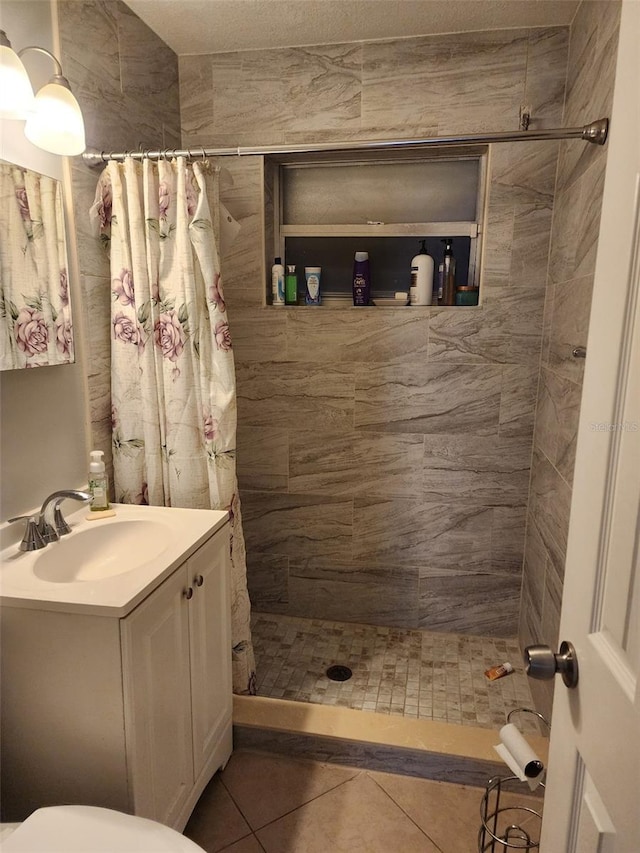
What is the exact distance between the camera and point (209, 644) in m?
1.54

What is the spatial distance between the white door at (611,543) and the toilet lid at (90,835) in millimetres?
698

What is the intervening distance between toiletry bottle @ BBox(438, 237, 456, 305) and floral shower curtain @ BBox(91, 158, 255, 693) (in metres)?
0.98

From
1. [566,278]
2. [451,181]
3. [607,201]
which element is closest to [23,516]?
[607,201]

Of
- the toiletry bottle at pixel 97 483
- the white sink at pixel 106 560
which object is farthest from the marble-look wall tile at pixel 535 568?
the toiletry bottle at pixel 97 483

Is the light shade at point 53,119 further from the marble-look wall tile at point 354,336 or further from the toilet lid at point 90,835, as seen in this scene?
the toilet lid at point 90,835

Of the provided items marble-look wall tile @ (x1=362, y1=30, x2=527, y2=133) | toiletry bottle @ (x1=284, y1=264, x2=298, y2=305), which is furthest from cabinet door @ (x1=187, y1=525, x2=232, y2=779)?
marble-look wall tile @ (x1=362, y1=30, x2=527, y2=133)

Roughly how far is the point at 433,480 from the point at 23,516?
1605mm

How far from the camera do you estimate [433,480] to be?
2.37 meters

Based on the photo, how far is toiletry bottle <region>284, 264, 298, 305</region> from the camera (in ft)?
7.75

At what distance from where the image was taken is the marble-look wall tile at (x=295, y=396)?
2371 millimetres

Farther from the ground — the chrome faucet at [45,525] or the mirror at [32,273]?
the mirror at [32,273]

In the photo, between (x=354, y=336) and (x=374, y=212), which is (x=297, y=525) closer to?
(x=354, y=336)

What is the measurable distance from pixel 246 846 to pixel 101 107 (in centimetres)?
227

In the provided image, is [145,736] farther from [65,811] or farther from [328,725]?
[328,725]
